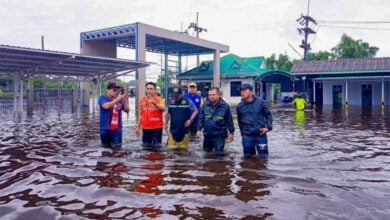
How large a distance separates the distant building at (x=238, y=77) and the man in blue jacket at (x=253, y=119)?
33.1 metres

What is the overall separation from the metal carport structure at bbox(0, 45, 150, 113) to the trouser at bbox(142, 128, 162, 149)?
512 inches

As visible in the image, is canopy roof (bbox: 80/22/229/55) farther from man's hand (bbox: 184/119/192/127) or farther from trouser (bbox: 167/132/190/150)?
man's hand (bbox: 184/119/192/127)

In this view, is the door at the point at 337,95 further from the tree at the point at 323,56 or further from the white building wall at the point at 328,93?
the tree at the point at 323,56

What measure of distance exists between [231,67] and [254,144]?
39.1 m

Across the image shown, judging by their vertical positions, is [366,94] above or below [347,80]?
below

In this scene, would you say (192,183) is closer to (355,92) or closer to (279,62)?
(355,92)

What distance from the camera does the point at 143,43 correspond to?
3034 centimetres

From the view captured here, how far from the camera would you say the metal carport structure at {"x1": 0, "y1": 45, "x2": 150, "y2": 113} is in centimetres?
2084

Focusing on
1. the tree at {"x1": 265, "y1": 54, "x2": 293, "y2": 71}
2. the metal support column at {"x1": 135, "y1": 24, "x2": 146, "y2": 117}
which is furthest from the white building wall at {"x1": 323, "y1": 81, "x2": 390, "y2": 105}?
the tree at {"x1": 265, "y1": 54, "x2": 293, "y2": 71}

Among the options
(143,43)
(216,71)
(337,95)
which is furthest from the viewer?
(216,71)

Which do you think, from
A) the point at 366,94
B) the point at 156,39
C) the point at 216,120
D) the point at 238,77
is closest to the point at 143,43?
the point at 156,39

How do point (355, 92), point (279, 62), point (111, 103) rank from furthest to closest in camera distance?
point (279, 62) < point (355, 92) < point (111, 103)

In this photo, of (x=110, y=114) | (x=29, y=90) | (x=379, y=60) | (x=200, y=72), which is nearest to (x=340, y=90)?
(x=379, y=60)

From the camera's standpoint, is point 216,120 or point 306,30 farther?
point 306,30
